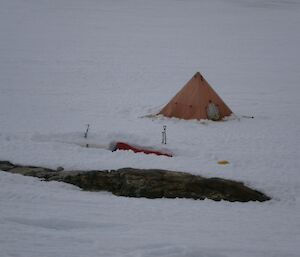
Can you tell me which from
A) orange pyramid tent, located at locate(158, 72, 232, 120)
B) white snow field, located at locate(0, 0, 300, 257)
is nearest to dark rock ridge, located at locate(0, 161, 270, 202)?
white snow field, located at locate(0, 0, 300, 257)

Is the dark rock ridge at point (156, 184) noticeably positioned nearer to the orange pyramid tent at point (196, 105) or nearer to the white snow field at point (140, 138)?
the white snow field at point (140, 138)

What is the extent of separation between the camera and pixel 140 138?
998 centimetres

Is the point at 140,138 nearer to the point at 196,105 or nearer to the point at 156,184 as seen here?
the point at 196,105

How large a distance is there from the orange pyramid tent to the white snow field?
0.29 metres

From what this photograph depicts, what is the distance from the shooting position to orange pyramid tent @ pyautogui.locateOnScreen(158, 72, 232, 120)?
38.3 feet

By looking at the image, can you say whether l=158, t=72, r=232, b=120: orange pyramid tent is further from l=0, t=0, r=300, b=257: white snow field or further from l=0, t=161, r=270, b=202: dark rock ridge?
l=0, t=161, r=270, b=202: dark rock ridge

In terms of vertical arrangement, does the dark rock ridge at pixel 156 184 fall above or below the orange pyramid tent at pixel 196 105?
below

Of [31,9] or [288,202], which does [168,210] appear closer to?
[288,202]

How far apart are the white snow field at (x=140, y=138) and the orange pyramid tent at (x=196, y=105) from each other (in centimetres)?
29

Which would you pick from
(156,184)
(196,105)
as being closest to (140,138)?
(196,105)

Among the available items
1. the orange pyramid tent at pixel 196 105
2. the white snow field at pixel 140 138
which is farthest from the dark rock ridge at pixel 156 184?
the orange pyramid tent at pixel 196 105

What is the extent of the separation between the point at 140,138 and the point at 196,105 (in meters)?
2.41

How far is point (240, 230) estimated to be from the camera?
19.4 ft

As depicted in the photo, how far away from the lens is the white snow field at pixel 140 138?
5457 mm
